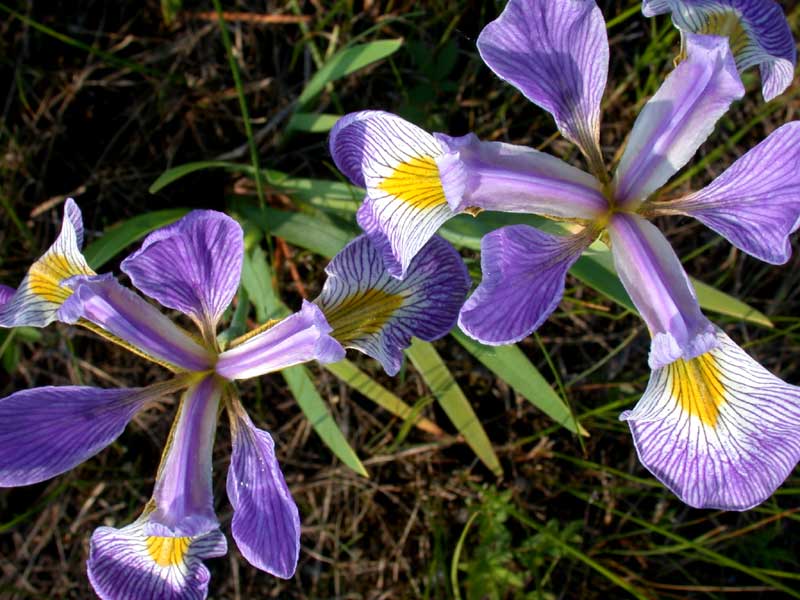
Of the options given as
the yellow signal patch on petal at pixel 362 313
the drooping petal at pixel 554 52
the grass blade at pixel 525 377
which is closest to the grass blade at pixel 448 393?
the grass blade at pixel 525 377

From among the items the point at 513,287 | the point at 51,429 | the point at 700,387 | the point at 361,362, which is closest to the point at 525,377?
the point at 700,387

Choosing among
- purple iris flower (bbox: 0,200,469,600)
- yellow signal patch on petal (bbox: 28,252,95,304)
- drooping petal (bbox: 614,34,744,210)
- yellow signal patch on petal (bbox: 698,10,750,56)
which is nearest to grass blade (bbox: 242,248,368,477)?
purple iris flower (bbox: 0,200,469,600)

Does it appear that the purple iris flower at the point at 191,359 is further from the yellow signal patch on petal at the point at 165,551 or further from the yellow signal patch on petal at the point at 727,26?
the yellow signal patch on petal at the point at 727,26

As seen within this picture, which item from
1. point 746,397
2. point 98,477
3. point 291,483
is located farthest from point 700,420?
point 98,477

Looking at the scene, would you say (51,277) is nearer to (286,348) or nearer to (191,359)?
(191,359)

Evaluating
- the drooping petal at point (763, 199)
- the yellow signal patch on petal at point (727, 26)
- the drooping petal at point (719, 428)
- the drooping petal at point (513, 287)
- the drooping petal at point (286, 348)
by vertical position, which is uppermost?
the yellow signal patch on petal at point (727, 26)
